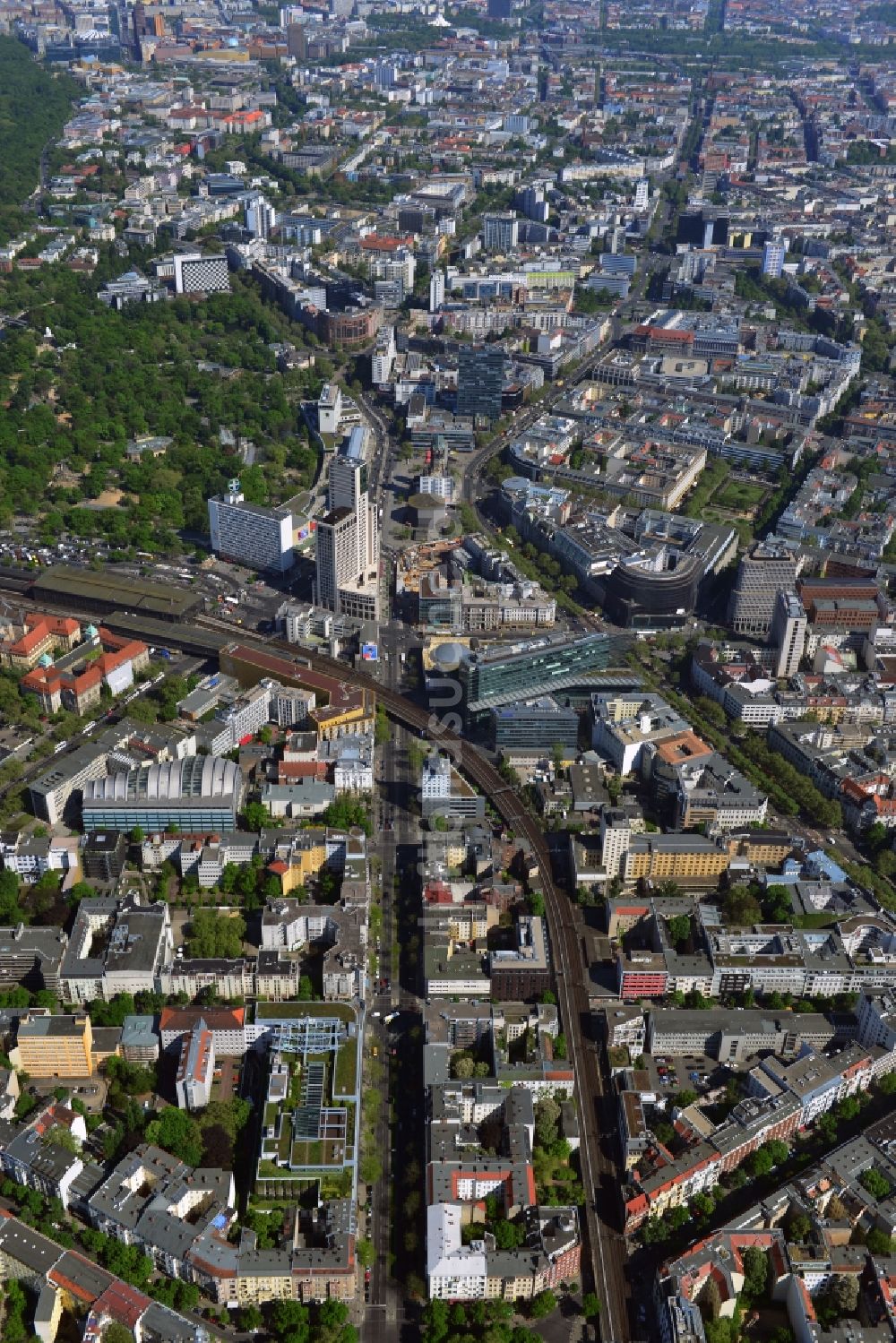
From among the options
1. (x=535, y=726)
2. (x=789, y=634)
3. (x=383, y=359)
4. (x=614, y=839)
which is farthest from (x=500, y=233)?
(x=614, y=839)

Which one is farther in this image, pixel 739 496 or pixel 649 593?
pixel 739 496

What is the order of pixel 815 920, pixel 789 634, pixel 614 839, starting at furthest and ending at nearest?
1. pixel 789 634
2. pixel 614 839
3. pixel 815 920

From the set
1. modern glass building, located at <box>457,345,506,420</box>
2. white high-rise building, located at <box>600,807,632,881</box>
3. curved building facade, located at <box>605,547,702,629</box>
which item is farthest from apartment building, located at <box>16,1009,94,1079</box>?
modern glass building, located at <box>457,345,506,420</box>

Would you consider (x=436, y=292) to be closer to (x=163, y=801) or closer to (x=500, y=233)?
(x=500, y=233)

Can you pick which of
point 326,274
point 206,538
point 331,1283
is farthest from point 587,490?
point 331,1283

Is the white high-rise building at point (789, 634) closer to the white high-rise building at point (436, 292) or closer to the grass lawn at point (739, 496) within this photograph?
the grass lawn at point (739, 496)

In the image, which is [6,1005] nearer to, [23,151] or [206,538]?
[206,538]

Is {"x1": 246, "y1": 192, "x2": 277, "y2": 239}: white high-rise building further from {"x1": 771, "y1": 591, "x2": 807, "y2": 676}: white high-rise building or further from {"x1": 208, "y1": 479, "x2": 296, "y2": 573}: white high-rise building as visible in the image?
{"x1": 771, "y1": 591, "x2": 807, "y2": 676}: white high-rise building
